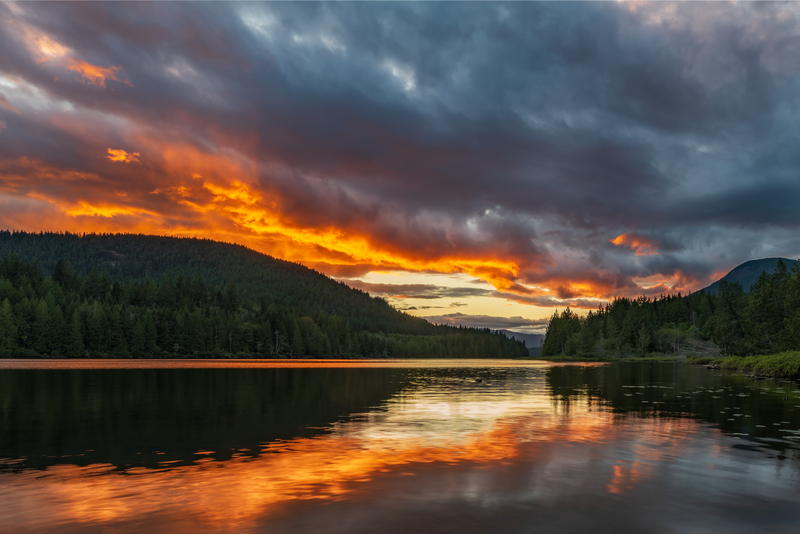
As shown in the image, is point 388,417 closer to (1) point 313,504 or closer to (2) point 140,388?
(1) point 313,504

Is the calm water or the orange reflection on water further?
the orange reflection on water

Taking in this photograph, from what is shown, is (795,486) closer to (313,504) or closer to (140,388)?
(313,504)

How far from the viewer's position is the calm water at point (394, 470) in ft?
44.4

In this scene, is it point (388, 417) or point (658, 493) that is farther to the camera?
point (388, 417)

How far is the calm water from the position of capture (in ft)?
44.4

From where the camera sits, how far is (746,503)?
50.0 ft

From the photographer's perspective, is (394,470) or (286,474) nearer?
(286,474)

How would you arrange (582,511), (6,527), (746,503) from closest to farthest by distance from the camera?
(6,527), (582,511), (746,503)

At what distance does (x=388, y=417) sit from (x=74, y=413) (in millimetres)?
20486

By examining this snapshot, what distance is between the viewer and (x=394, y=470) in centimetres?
1908

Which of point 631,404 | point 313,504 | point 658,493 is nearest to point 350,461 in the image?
point 313,504

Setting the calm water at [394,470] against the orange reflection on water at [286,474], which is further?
the orange reflection on water at [286,474]

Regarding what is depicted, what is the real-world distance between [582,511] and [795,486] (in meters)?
8.55

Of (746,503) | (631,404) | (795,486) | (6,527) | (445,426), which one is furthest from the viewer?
(631,404)
